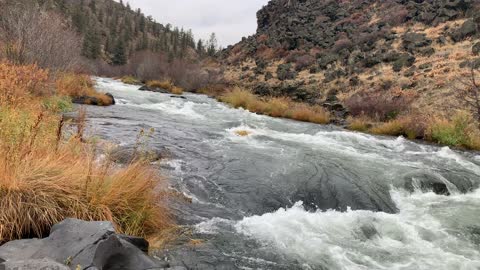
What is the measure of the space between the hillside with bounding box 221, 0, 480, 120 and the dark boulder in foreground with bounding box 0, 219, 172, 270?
17.2 meters

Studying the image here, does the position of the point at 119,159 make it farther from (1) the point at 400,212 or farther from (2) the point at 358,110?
(2) the point at 358,110

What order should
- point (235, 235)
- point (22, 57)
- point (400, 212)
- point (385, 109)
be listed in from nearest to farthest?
point (235, 235)
point (400, 212)
point (22, 57)
point (385, 109)

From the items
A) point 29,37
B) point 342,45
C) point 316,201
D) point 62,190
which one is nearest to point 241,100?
point 29,37

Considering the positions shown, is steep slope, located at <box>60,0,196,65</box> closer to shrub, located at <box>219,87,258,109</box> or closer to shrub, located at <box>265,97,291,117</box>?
shrub, located at <box>219,87,258,109</box>

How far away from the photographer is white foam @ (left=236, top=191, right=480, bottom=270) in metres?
5.31

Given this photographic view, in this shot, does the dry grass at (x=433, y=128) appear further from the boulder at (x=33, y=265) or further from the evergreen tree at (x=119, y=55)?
the evergreen tree at (x=119, y=55)

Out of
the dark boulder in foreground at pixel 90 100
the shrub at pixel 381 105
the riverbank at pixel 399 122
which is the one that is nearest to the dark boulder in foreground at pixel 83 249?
the riverbank at pixel 399 122

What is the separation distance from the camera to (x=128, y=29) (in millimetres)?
118062

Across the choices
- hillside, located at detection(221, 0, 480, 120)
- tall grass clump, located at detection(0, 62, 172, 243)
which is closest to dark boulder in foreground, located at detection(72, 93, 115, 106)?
hillside, located at detection(221, 0, 480, 120)

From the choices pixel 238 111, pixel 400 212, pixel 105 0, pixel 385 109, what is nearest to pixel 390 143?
pixel 385 109

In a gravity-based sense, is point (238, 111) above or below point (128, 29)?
below

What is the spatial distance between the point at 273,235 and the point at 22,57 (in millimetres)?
12314

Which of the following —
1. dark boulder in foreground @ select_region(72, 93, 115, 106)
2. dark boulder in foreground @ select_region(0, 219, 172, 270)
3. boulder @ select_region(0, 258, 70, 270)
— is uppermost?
boulder @ select_region(0, 258, 70, 270)

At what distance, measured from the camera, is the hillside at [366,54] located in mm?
22703
